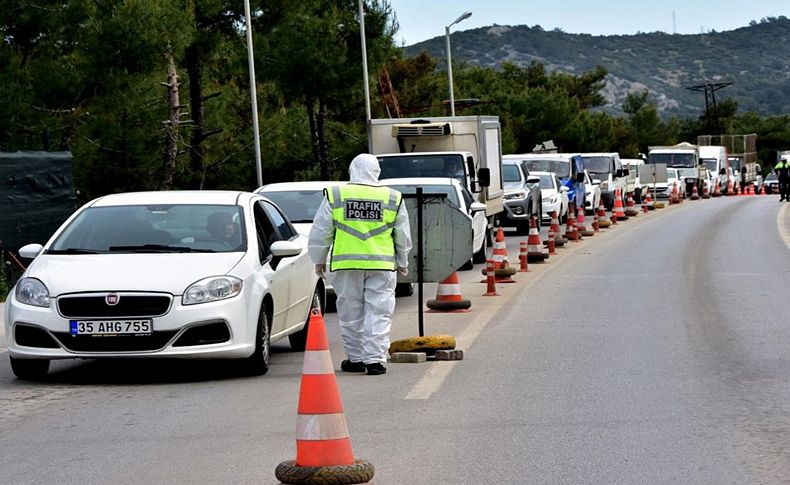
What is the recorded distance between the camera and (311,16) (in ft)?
156

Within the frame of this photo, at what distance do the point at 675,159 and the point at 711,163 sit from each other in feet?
34.7

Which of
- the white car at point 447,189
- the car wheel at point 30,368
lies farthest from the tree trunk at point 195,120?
the car wheel at point 30,368

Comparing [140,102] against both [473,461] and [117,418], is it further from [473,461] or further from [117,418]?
[473,461]

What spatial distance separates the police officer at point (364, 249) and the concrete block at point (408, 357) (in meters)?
0.77

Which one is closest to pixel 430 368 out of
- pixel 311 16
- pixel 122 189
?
pixel 122 189

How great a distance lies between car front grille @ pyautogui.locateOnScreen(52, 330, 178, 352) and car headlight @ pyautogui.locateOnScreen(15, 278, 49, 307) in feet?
0.95

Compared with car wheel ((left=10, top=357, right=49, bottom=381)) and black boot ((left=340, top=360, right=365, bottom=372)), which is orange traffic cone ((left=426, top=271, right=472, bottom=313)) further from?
car wheel ((left=10, top=357, right=49, bottom=381))

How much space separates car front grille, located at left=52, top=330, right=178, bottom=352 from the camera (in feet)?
36.0

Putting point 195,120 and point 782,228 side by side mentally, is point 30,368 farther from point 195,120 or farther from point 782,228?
point 195,120

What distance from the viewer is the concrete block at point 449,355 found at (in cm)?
1238

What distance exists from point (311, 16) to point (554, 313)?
105 ft

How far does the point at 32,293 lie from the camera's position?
11.2 meters

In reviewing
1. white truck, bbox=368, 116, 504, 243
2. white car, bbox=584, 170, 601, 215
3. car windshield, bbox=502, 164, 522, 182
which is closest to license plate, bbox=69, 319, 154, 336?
white truck, bbox=368, 116, 504, 243

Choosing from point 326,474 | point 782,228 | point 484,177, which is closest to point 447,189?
point 484,177
